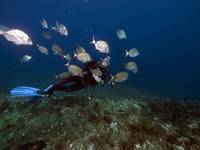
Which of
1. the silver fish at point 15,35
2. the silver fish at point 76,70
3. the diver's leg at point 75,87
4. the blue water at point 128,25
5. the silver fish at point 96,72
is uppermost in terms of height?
the blue water at point 128,25

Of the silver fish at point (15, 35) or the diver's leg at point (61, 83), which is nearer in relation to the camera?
the diver's leg at point (61, 83)

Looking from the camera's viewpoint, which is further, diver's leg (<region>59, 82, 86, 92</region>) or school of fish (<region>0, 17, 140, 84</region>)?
diver's leg (<region>59, 82, 86, 92</region>)

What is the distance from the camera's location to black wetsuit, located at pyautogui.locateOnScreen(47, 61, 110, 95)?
605cm

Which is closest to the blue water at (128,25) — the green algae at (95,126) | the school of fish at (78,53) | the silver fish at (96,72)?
the school of fish at (78,53)

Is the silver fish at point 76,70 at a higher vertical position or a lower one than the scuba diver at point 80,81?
higher

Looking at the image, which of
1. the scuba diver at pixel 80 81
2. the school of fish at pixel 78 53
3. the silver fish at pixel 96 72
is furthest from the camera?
the school of fish at pixel 78 53

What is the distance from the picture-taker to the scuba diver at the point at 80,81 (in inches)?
236

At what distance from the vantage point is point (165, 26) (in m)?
118

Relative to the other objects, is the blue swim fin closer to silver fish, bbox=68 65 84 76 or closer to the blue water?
silver fish, bbox=68 65 84 76

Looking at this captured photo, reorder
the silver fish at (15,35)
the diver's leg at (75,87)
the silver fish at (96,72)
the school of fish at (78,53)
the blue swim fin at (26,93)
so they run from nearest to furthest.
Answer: the silver fish at (96,72) < the school of fish at (78,53) < the blue swim fin at (26,93) < the diver's leg at (75,87) < the silver fish at (15,35)

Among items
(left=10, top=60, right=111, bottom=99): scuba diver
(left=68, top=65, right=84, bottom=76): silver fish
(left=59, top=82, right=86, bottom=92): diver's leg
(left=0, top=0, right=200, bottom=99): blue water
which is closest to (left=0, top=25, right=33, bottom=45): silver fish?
(left=10, top=60, right=111, bottom=99): scuba diver

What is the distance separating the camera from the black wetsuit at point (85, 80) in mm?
6051

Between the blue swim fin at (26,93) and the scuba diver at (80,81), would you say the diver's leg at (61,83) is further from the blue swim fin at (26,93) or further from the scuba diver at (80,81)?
the blue swim fin at (26,93)

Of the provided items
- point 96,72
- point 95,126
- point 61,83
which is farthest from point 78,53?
point 95,126
